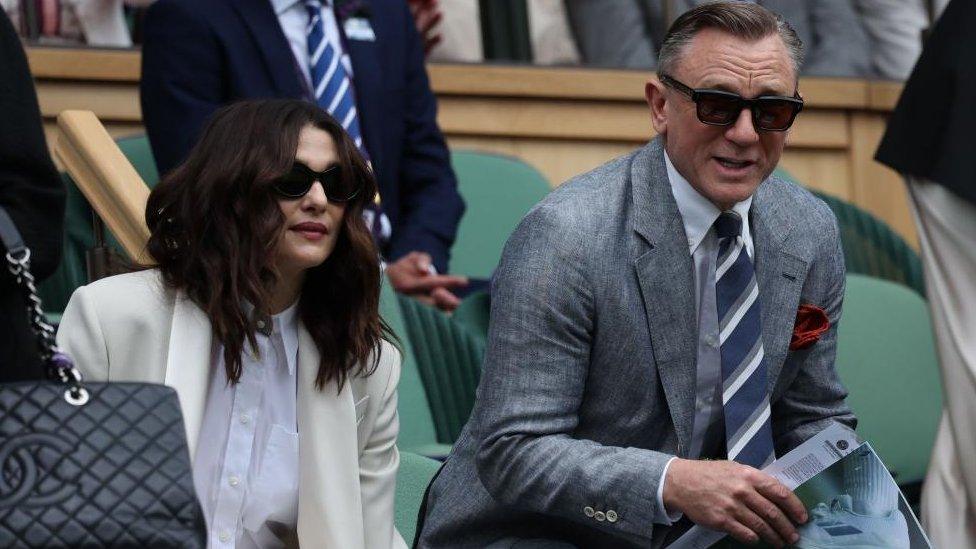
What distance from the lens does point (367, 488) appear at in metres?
3.50

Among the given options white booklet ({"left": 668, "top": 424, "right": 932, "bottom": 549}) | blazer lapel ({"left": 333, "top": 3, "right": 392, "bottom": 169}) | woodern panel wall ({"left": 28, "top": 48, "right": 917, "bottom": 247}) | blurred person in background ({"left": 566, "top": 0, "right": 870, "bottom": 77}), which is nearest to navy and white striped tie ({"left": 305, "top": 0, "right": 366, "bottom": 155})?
blazer lapel ({"left": 333, "top": 3, "right": 392, "bottom": 169})

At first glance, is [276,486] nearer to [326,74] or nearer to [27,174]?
[27,174]

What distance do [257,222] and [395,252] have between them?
1.89 metres

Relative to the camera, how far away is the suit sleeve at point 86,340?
3232mm

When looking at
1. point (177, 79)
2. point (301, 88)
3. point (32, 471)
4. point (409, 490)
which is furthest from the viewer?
point (301, 88)

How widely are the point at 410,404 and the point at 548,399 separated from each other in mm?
1370

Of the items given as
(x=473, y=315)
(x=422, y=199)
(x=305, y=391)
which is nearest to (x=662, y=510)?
(x=305, y=391)

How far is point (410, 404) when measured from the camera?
15.2 feet

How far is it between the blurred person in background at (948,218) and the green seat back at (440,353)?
1122 millimetres

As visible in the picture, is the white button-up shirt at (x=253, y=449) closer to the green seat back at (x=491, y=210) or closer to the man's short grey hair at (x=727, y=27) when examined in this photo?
the man's short grey hair at (x=727, y=27)

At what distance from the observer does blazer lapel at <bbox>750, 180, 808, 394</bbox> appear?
11.5 ft

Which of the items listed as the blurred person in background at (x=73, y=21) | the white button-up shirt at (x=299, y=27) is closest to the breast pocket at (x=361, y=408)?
the white button-up shirt at (x=299, y=27)

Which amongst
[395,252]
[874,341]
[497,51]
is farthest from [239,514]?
[497,51]

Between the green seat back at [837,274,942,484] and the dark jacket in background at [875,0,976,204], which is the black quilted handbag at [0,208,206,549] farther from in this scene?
the green seat back at [837,274,942,484]
